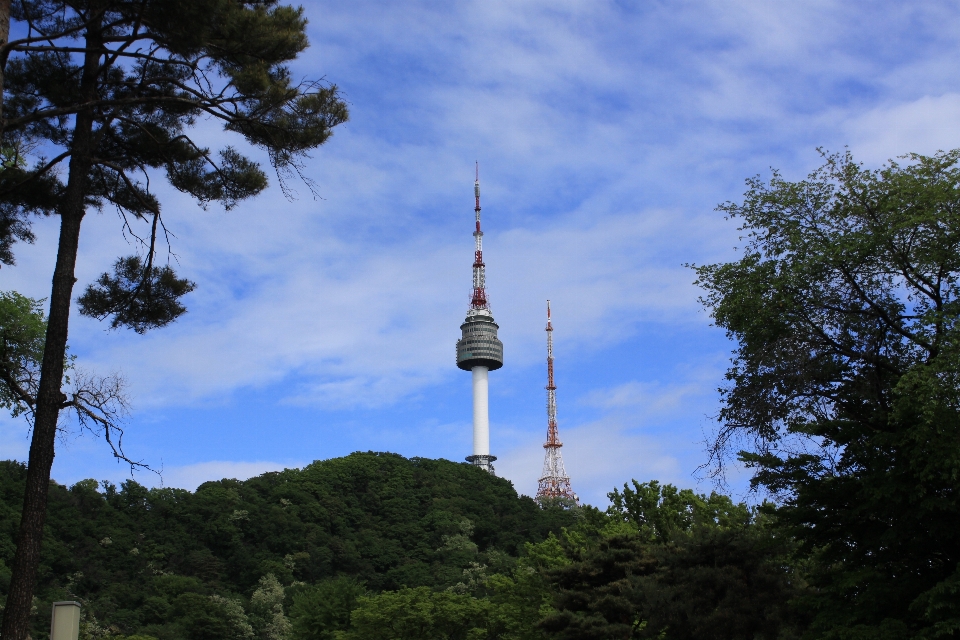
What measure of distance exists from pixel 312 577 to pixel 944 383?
67376 millimetres

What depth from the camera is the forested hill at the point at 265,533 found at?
2319 inches

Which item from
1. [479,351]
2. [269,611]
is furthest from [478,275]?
[269,611]

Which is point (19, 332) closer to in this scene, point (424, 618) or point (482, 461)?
point (424, 618)

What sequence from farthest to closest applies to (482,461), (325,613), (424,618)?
(482,461), (325,613), (424,618)

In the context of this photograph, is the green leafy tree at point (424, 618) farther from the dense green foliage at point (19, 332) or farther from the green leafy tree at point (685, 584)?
the dense green foliage at point (19, 332)

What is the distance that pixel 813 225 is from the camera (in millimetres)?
14828

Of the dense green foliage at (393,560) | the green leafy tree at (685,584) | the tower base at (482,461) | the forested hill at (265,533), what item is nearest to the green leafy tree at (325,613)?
the dense green foliage at (393,560)

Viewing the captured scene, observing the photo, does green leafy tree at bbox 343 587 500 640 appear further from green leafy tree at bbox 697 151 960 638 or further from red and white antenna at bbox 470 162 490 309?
red and white antenna at bbox 470 162 490 309

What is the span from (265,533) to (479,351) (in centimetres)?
5005

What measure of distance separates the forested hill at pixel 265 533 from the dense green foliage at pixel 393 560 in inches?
6.6

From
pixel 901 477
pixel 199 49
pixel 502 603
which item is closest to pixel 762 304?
pixel 901 477

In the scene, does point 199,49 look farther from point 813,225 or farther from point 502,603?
point 502,603

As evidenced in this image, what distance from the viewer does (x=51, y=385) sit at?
1125cm

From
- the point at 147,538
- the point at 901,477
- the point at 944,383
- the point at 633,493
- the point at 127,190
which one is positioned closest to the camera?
the point at 944,383
